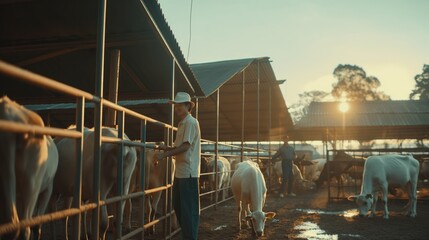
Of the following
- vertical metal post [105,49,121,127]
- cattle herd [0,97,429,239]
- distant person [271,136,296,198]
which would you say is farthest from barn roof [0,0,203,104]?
distant person [271,136,296,198]

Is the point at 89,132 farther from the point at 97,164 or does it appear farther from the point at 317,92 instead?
the point at 317,92

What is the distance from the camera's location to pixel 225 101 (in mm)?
17641

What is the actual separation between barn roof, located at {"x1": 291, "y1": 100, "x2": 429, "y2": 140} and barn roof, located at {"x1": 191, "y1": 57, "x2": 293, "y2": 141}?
6.55 ft

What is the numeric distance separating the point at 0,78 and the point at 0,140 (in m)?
7.19

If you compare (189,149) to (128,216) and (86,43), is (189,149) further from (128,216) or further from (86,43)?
(86,43)

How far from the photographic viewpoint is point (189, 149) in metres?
5.38

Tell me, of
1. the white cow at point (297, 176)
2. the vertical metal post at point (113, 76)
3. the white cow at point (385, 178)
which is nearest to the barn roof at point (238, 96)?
the white cow at point (297, 176)

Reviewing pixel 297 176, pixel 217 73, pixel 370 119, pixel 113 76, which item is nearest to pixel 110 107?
pixel 113 76

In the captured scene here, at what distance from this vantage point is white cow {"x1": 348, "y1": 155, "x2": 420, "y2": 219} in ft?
35.3

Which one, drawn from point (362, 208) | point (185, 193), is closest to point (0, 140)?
point (185, 193)

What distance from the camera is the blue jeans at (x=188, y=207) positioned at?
A: 521 centimetres

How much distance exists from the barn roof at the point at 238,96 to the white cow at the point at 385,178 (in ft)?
16.0

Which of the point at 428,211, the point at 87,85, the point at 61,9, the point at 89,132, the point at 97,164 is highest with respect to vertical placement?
the point at 61,9

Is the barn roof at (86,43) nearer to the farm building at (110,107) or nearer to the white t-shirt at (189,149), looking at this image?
the farm building at (110,107)
